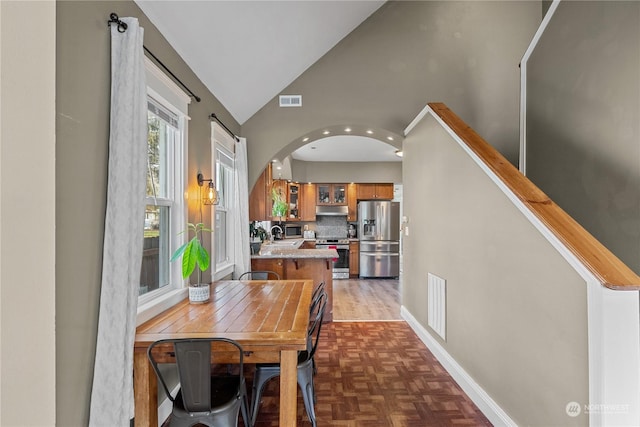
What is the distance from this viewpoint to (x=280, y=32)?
10.2 ft

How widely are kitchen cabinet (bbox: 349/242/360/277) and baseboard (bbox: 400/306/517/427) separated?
12.8 ft

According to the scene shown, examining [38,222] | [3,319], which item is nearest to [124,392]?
[3,319]

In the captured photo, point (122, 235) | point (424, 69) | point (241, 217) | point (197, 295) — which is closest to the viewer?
point (122, 235)

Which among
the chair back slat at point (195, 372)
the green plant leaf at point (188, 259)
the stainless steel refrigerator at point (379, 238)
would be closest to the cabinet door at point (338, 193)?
the stainless steel refrigerator at point (379, 238)

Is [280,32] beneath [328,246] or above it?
above

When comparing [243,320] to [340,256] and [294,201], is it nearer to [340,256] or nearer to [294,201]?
[340,256]

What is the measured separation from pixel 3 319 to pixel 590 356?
6.42ft

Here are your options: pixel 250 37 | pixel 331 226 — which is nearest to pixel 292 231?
pixel 331 226

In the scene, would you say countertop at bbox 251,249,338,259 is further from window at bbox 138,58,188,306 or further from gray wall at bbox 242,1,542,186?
window at bbox 138,58,188,306

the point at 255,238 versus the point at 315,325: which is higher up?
the point at 255,238

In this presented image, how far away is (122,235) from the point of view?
1522 mm

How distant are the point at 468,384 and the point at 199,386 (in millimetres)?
1906

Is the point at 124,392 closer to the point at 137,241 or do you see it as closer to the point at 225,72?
the point at 137,241

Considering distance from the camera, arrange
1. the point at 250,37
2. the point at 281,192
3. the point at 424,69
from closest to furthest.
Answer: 1. the point at 250,37
2. the point at 424,69
3. the point at 281,192
